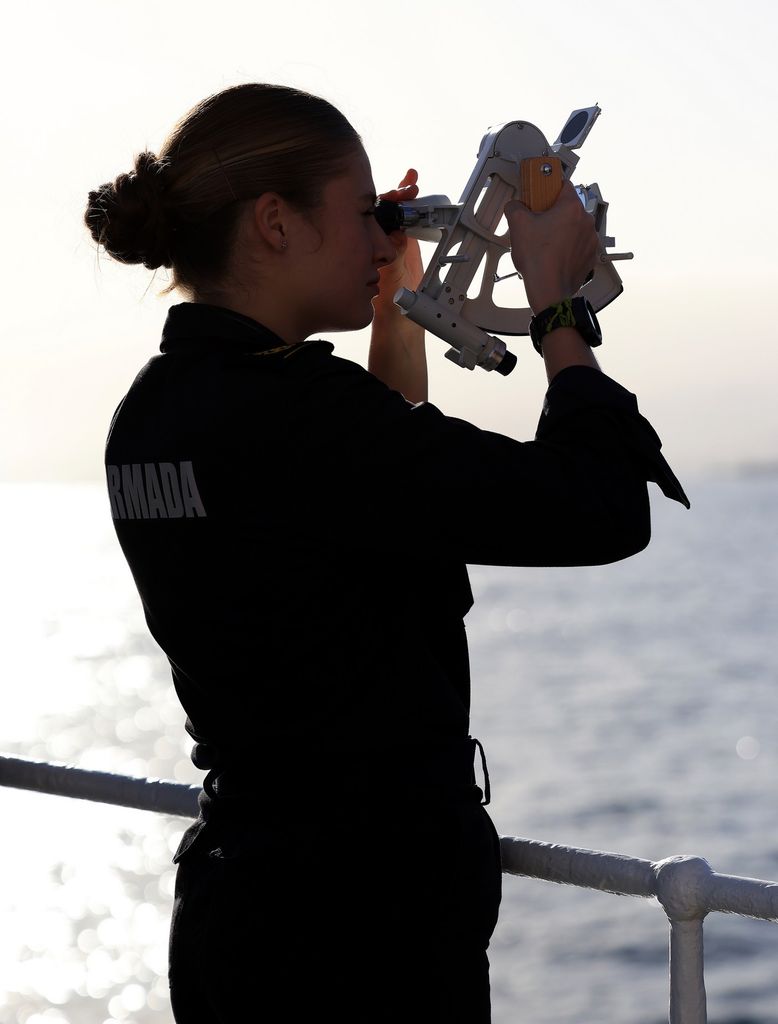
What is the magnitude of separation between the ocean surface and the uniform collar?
24.0 feet

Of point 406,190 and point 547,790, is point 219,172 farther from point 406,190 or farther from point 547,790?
point 547,790

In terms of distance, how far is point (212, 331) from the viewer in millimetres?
1504

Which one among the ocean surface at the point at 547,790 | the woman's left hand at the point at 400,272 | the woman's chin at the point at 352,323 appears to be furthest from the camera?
the ocean surface at the point at 547,790

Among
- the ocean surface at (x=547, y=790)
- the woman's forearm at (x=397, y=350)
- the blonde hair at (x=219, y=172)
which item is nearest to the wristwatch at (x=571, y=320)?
the blonde hair at (x=219, y=172)

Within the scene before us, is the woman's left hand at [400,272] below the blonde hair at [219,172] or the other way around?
the other way around

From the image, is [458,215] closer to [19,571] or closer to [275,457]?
[275,457]

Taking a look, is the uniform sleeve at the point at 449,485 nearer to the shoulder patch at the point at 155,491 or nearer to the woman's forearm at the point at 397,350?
the shoulder patch at the point at 155,491

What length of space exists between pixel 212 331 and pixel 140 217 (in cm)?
18

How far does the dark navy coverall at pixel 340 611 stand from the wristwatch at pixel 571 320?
6cm

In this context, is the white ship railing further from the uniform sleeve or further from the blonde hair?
the blonde hair

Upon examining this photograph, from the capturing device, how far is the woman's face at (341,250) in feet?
5.03

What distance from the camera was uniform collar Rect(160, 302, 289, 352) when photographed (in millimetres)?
1493

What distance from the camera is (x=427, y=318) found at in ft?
5.57

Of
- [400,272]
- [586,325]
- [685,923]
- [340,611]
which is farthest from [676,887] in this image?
[400,272]
